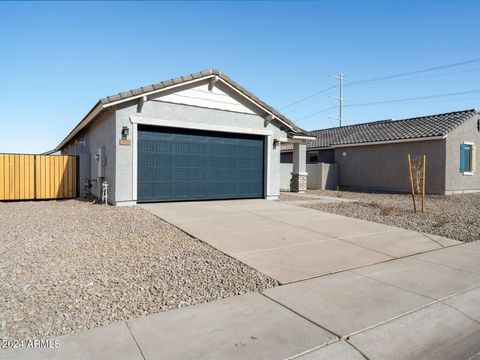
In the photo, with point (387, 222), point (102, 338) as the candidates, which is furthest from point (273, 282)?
point (387, 222)

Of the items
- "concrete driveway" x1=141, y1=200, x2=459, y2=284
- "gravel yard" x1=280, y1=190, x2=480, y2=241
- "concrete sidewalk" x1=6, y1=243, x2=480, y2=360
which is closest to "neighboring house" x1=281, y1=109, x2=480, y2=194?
"gravel yard" x1=280, y1=190, x2=480, y2=241

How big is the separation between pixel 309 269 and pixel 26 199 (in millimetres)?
13085

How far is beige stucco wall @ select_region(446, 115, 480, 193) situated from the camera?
18.3 metres

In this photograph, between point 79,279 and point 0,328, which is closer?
point 0,328

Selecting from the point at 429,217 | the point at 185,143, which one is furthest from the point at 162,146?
the point at 429,217

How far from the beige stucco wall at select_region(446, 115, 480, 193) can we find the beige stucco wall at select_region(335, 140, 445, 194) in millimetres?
446

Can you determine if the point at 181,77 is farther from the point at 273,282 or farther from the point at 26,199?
the point at 273,282

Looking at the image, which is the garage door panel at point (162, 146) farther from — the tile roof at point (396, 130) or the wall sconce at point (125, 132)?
the tile roof at point (396, 130)

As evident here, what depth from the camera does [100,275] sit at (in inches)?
191

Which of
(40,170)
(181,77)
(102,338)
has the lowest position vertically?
(102,338)

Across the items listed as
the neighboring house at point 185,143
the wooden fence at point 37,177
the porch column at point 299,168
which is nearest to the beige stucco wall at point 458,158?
the porch column at point 299,168

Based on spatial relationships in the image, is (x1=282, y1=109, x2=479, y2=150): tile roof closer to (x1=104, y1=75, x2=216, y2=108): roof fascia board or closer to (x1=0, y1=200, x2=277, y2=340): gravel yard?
(x1=104, y1=75, x2=216, y2=108): roof fascia board

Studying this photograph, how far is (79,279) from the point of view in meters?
4.69

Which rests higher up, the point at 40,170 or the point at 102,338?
the point at 40,170
